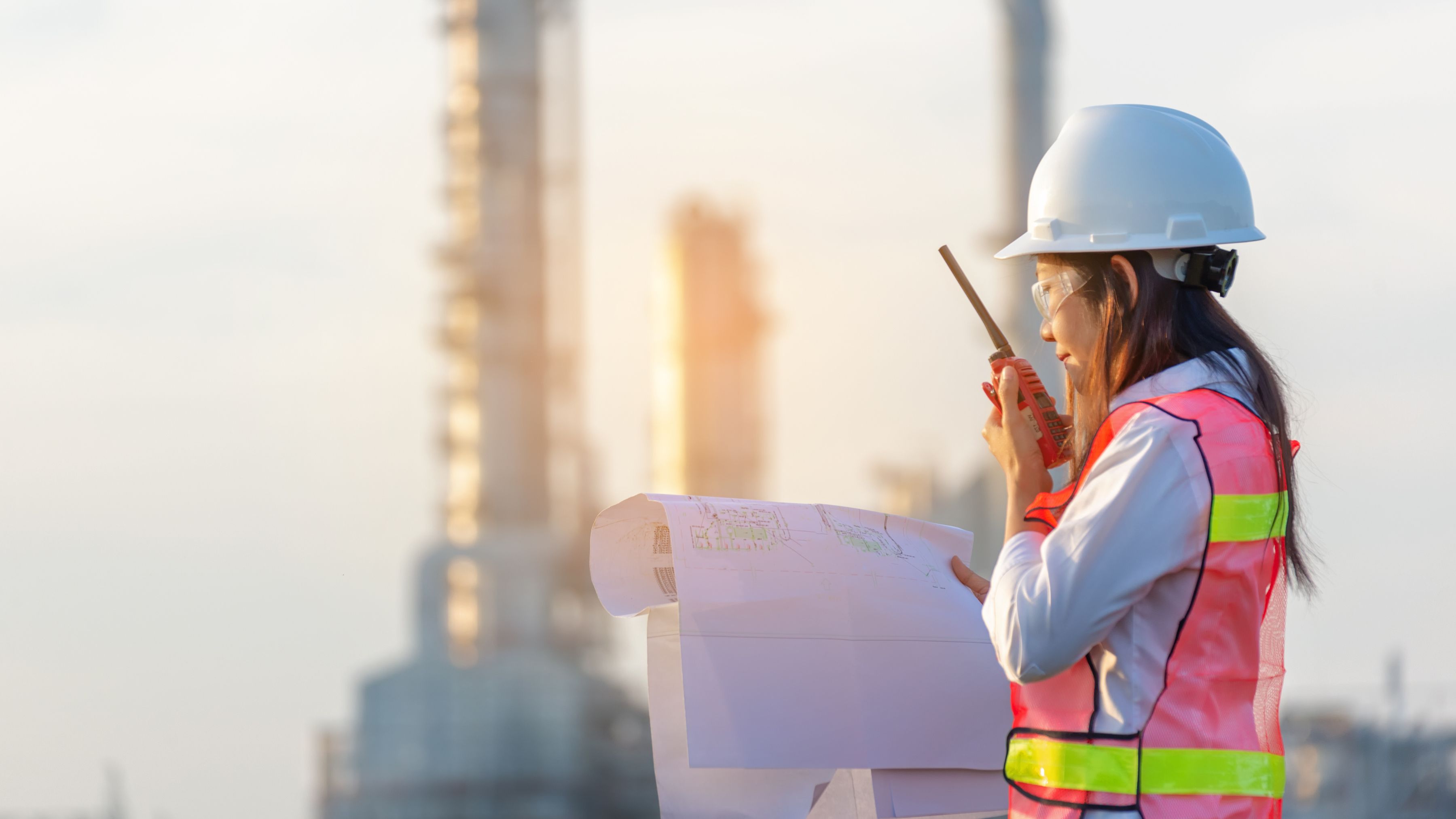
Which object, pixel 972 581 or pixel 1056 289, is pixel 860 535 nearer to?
pixel 972 581

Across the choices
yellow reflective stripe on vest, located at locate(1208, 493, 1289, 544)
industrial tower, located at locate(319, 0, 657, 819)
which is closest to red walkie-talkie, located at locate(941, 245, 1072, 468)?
A: yellow reflective stripe on vest, located at locate(1208, 493, 1289, 544)

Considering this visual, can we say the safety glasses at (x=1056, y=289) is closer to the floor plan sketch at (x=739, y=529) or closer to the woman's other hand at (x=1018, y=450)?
the woman's other hand at (x=1018, y=450)

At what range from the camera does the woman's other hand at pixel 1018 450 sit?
1.95 meters

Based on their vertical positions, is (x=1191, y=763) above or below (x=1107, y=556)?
below

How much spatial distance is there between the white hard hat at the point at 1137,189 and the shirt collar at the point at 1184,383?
6.0 inches

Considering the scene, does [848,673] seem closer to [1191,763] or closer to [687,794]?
[687,794]

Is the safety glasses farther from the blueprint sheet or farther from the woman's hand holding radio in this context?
the blueprint sheet

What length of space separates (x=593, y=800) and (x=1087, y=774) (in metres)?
16.8

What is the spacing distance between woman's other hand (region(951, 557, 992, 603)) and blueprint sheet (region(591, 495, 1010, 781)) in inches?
0.6

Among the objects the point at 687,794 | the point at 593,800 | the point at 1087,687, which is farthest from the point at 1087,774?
the point at 593,800

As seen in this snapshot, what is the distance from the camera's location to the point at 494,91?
57.4 ft

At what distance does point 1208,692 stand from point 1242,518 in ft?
0.70

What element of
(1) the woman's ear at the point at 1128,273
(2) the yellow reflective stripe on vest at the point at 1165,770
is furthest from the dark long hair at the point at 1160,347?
(2) the yellow reflective stripe on vest at the point at 1165,770

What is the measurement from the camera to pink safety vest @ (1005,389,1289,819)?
178 cm
